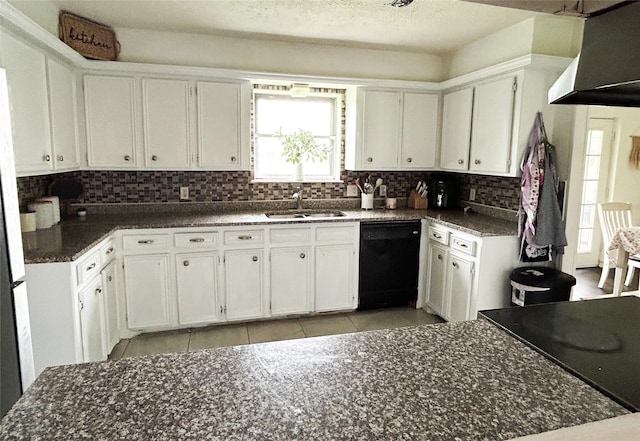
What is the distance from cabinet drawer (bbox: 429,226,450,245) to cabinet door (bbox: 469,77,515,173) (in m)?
0.61

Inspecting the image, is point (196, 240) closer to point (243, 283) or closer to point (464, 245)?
point (243, 283)

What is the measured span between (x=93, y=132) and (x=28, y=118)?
92 cm

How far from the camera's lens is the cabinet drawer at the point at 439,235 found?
3.42m

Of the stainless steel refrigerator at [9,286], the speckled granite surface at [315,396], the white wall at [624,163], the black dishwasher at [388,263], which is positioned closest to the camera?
the speckled granite surface at [315,396]

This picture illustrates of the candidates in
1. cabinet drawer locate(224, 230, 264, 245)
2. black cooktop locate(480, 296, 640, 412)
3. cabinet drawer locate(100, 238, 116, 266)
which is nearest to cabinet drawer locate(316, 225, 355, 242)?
cabinet drawer locate(224, 230, 264, 245)

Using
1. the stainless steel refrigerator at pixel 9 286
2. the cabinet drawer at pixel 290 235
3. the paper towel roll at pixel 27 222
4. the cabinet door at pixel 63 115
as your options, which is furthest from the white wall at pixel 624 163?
the paper towel roll at pixel 27 222

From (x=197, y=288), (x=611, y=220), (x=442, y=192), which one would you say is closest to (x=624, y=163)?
(x=611, y=220)

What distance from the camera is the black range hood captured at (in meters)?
0.92

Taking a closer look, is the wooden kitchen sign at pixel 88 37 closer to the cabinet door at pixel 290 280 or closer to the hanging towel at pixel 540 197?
the cabinet door at pixel 290 280

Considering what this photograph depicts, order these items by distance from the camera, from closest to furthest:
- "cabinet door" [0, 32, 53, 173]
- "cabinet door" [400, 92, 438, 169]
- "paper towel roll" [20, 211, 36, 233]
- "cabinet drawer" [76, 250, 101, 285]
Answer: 1. "cabinet door" [0, 32, 53, 173]
2. "cabinet drawer" [76, 250, 101, 285]
3. "paper towel roll" [20, 211, 36, 233]
4. "cabinet door" [400, 92, 438, 169]

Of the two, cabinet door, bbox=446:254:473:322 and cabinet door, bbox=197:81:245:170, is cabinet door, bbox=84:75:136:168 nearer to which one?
cabinet door, bbox=197:81:245:170

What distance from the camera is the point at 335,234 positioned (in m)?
3.53

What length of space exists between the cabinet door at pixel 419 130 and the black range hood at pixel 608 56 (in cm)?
280

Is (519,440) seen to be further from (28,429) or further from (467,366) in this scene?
(28,429)
